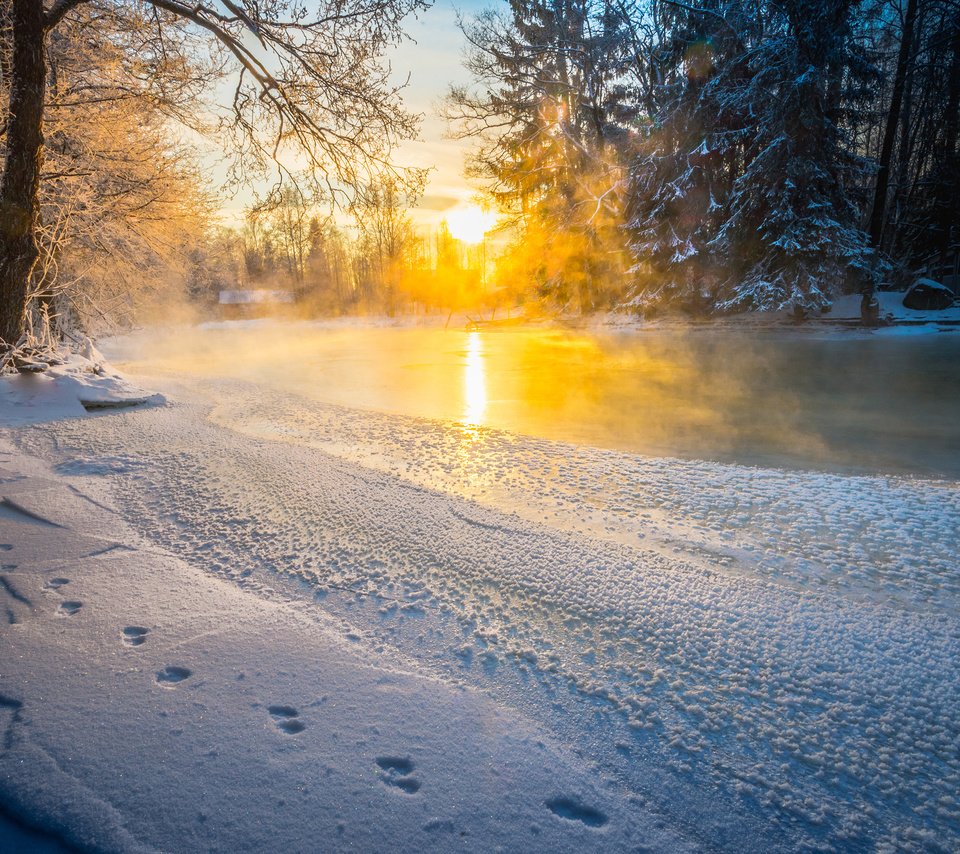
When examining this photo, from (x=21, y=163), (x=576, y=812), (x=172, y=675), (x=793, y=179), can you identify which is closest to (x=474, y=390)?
(x=21, y=163)

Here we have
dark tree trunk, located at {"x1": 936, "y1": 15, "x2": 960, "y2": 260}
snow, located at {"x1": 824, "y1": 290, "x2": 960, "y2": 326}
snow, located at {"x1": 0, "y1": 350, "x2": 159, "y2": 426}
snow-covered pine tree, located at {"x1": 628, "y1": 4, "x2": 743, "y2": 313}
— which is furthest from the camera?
dark tree trunk, located at {"x1": 936, "y1": 15, "x2": 960, "y2": 260}

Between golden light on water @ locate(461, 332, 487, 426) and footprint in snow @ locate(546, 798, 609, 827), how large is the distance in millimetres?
4553

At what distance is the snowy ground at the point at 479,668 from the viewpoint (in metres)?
1.28

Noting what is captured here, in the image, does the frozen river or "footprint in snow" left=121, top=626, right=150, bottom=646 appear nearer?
"footprint in snow" left=121, top=626, right=150, bottom=646

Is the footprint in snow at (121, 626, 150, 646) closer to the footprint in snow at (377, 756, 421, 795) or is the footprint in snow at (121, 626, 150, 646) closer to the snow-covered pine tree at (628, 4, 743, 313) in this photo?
the footprint in snow at (377, 756, 421, 795)

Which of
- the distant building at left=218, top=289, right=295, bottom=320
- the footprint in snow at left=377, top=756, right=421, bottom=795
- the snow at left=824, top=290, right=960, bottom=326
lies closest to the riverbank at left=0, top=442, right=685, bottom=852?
the footprint in snow at left=377, top=756, right=421, bottom=795

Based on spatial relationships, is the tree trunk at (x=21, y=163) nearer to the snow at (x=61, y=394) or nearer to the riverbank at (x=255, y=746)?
the snow at (x=61, y=394)

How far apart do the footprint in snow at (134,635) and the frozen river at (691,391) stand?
4052 millimetres

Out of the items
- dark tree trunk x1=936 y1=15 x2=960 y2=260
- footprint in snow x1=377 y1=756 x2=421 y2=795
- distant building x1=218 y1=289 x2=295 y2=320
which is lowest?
footprint in snow x1=377 y1=756 x2=421 y2=795

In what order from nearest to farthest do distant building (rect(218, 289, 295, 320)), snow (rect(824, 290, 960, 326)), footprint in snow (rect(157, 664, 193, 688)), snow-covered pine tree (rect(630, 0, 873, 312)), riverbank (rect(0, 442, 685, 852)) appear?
1. riverbank (rect(0, 442, 685, 852))
2. footprint in snow (rect(157, 664, 193, 688))
3. snow-covered pine tree (rect(630, 0, 873, 312))
4. snow (rect(824, 290, 960, 326))
5. distant building (rect(218, 289, 295, 320))

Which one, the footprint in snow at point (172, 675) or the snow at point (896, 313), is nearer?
the footprint in snow at point (172, 675)

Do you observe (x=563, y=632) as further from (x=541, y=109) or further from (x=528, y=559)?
(x=541, y=109)

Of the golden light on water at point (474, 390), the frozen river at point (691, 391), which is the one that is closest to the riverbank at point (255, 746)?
the frozen river at point (691, 391)

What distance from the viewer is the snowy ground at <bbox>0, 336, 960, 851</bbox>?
4.19 ft
